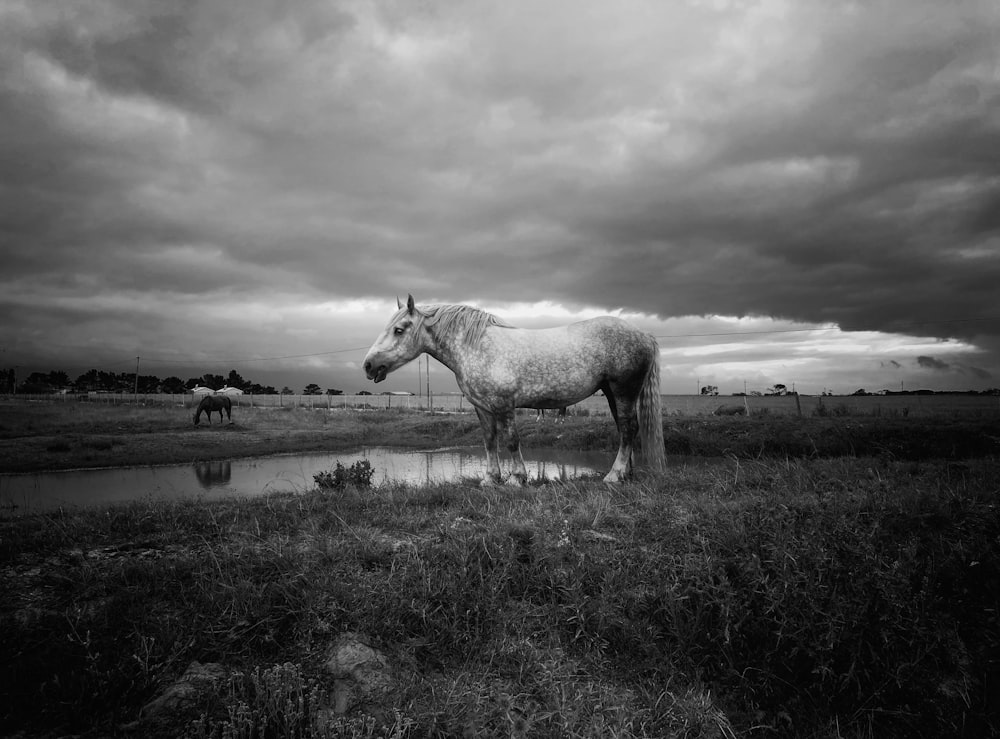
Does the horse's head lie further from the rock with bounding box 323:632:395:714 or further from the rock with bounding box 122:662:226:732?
the rock with bounding box 122:662:226:732

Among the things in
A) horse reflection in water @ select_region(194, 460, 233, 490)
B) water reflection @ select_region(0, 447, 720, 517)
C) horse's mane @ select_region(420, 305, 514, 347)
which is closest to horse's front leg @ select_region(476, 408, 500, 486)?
water reflection @ select_region(0, 447, 720, 517)

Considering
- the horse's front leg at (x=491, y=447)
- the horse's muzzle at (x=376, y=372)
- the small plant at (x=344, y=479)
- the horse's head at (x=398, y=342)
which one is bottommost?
the small plant at (x=344, y=479)

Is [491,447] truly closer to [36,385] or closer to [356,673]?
[356,673]

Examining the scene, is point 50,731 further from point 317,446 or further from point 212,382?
point 212,382

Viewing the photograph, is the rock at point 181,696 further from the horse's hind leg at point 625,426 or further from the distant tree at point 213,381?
the distant tree at point 213,381

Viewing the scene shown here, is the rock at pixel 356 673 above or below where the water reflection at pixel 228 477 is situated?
above

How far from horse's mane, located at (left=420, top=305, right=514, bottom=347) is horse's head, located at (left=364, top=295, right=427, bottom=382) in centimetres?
16

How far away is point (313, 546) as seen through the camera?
389 centimetres

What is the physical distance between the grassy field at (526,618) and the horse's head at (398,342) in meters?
2.43

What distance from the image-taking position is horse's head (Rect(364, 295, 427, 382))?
6.68 m

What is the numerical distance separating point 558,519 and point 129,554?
357cm

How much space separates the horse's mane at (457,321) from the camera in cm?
682

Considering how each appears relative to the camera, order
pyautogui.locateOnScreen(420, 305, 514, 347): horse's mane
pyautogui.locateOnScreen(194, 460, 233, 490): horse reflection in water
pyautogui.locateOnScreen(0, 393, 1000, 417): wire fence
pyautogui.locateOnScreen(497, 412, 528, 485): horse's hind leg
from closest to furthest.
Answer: pyautogui.locateOnScreen(497, 412, 528, 485): horse's hind leg < pyautogui.locateOnScreen(420, 305, 514, 347): horse's mane < pyautogui.locateOnScreen(194, 460, 233, 490): horse reflection in water < pyautogui.locateOnScreen(0, 393, 1000, 417): wire fence

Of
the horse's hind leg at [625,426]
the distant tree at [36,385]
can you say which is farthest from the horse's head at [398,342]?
the distant tree at [36,385]
